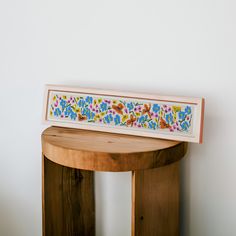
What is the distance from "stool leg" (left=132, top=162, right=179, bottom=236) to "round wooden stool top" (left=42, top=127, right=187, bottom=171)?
131 millimetres

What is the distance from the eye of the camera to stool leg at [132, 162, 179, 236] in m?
1.52

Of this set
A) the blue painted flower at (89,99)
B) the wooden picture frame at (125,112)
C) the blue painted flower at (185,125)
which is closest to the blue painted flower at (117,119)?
the wooden picture frame at (125,112)

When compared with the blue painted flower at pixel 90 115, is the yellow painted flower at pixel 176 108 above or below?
above

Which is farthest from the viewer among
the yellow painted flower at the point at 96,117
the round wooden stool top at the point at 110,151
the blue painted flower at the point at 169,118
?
the yellow painted flower at the point at 96,117

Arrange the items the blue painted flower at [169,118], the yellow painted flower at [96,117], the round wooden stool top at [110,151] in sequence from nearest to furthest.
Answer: the round wooden stool top at [110,151]
the blue painted flower at [169,118]
the yellow painted flower at [96,117]

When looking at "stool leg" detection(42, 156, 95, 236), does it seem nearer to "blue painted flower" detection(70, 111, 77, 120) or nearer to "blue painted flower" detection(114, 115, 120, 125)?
"blue painted flower" detection(70, 111, 77, 120)

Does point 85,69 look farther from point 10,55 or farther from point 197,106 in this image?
point 197,106

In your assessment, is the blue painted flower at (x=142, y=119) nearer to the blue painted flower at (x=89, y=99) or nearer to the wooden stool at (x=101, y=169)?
the wooden stool at (x=101, y=169)

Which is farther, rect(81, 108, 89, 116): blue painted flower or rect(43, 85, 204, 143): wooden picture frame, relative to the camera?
rect(81, 108, 89, 116): blue painted flower

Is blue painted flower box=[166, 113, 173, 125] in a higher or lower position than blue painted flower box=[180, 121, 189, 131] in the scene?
higher

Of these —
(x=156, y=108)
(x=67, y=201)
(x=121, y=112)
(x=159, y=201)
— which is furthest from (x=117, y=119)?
(x=67, y=201)

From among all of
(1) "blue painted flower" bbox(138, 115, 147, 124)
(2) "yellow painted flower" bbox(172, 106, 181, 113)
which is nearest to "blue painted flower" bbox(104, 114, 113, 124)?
(1) "blue painted flower" bbox(138, 115, 147, 124)

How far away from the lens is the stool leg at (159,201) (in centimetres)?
152

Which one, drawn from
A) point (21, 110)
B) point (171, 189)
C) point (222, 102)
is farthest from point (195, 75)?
point (21, 110)
